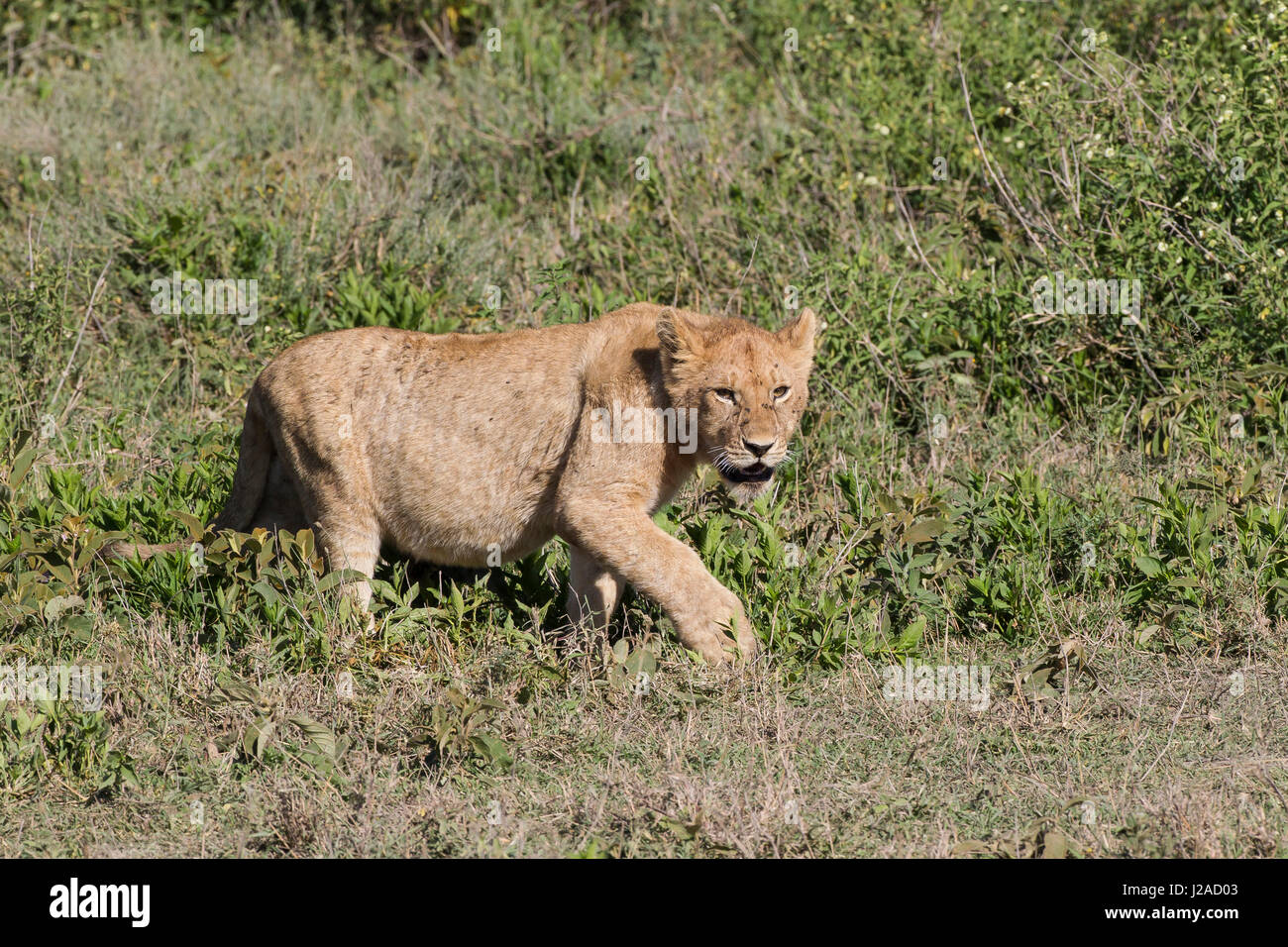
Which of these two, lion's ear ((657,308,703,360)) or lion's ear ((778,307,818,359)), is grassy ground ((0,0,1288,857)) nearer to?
lion's ear ((778,307,818,359))

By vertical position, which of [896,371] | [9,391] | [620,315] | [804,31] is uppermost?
[804,31]

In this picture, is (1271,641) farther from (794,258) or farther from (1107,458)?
(794,258)

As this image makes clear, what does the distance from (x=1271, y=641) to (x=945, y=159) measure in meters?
4.07

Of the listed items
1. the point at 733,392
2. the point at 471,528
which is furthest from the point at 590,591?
the point at 733,392

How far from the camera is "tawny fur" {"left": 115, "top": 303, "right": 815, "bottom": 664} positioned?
17.9 feet

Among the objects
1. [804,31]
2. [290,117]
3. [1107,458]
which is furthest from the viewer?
[804,31]

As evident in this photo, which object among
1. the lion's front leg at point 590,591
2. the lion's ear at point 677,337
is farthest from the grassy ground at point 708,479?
the lion's ear at point 677,337

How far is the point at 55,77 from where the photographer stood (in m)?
10.7

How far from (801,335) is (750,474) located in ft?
2.13

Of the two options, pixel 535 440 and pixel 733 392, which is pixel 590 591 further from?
pixel 733 392

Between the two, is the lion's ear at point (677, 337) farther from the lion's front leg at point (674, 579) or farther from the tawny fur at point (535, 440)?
the lion's front leg at point (674, 579)

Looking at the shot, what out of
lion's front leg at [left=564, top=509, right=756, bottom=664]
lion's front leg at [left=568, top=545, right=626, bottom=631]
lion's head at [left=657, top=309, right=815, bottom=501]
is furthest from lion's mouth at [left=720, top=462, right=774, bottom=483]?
lion's front leg at [left=568, top=545, right=626, bottom=631]

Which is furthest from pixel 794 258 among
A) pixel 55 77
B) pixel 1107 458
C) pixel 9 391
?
pixel 55 77

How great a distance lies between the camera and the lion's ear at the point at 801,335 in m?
5.75
